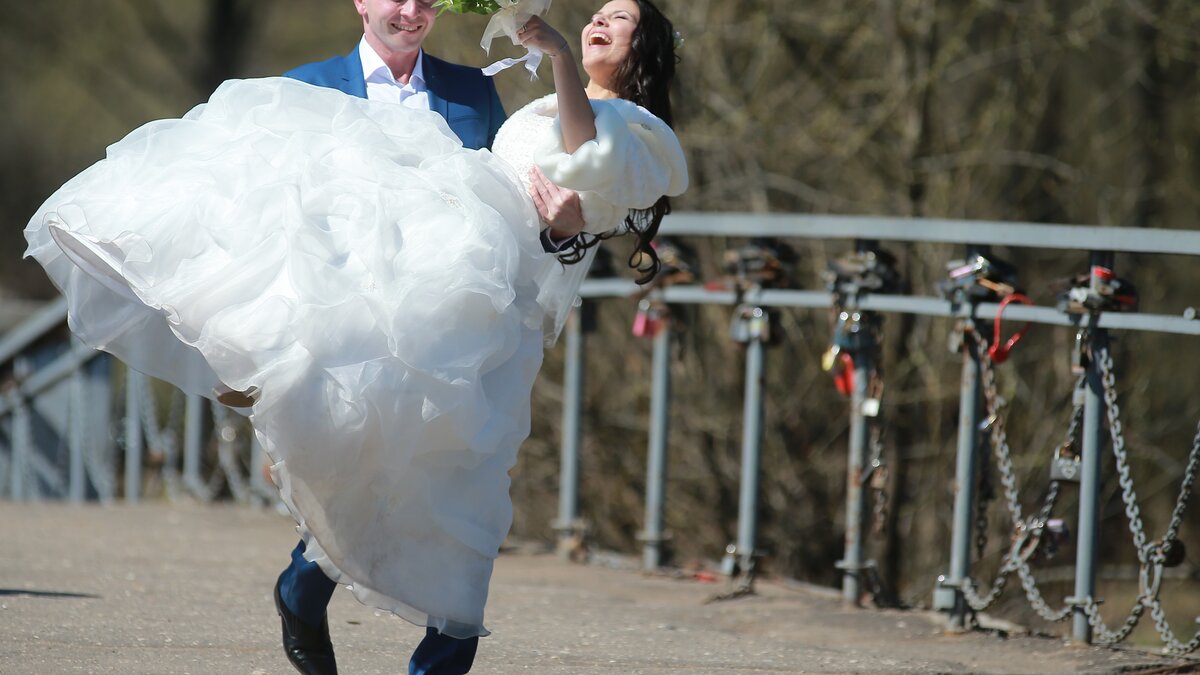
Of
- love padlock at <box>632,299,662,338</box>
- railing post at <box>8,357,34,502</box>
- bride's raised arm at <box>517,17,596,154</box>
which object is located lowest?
railing post at <box>8,357,34,502</box>

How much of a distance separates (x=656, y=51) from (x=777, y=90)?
562 centimetres

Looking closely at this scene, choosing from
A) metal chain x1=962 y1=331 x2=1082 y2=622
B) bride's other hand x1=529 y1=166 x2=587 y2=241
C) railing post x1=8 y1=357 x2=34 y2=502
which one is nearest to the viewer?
bride's other hand x1=529 y1=166 x2=587 y2=241

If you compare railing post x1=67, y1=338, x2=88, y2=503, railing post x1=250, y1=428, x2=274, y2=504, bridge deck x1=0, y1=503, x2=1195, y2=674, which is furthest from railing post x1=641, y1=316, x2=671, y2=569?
railing post x1=67, y1=338, x2=88, y2=503

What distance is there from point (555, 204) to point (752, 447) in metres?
2.58

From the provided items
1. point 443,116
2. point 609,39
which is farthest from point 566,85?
point 443,116

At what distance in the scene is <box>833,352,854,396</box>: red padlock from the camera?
5.64m

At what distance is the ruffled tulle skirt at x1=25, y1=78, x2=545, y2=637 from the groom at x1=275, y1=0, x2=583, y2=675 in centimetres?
18

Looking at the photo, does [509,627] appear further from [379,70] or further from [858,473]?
[379,70]

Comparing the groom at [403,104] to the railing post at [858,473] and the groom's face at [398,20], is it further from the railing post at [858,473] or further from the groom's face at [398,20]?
the railing post at [858,473]

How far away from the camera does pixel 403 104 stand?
3811 millimetres

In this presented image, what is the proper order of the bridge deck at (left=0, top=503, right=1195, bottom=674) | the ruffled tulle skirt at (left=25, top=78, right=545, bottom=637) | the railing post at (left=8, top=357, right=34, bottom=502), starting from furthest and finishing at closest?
1. the railing post at (left=8, top=357, right=34, bottom=502)
2. the bridge deck at (left=0, top=503, right=1195, bottom=674)
3. the ruffled tulle skirt at (left=25, top=78, right=545, bottom=637)

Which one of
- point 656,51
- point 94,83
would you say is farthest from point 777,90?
point 94,83

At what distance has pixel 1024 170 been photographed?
9297 mm

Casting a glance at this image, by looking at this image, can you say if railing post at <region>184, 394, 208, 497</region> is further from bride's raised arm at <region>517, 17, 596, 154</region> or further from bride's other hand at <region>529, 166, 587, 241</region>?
bride's raised arm at <region>517, 17, 596, 154</region>
